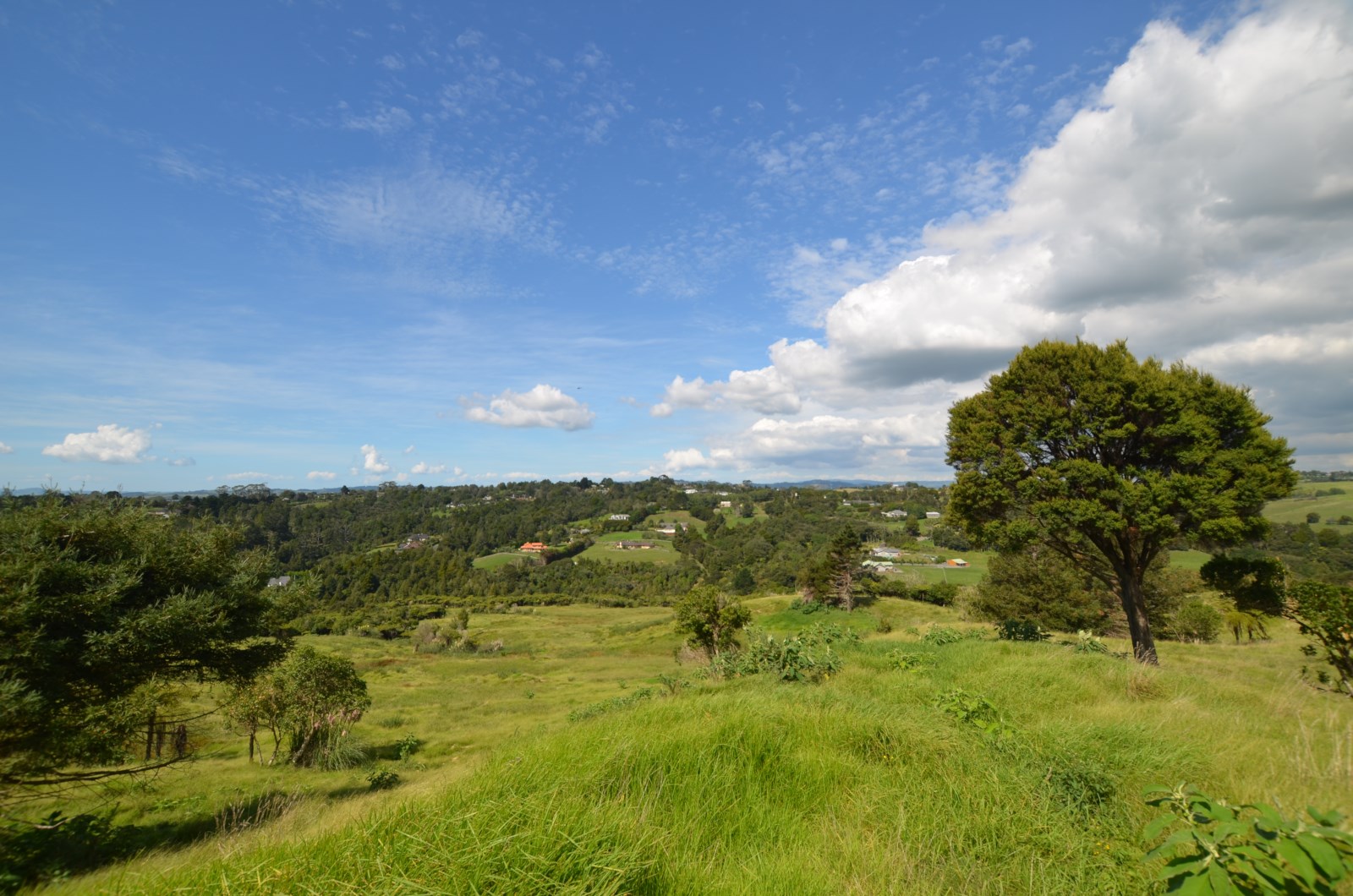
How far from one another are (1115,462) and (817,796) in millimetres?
15296

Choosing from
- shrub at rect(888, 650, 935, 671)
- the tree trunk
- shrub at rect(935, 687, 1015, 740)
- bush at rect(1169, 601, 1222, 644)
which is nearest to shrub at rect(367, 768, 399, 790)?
shrub at rect(888, 650, 935, 671)

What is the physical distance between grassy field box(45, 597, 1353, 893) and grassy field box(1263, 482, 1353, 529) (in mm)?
117293

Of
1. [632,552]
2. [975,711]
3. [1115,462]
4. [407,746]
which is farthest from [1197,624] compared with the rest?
[632,552]

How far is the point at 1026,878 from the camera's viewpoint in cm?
361

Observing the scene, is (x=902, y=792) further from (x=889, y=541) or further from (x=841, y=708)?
(x=889, y=541)

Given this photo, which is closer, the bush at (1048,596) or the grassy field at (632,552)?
the bush at (1048,596)

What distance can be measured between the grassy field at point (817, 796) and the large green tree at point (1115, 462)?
17.4ft

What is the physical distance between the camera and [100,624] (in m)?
8.26

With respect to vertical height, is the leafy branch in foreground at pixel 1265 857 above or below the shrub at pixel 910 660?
above

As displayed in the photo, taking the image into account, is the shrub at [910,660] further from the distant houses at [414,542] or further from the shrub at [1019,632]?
the distant houses at [414,542]

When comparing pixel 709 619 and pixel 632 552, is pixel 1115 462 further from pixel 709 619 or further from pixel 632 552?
pixel 632 552

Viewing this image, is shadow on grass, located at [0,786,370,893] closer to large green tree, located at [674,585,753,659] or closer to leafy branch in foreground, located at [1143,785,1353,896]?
leafy branch in foreground, located at [1143,785,1353,896]

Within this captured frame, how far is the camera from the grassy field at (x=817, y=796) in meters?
2.91

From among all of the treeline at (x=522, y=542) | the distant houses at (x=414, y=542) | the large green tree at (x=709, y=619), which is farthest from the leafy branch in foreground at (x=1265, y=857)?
the distant houses at (x=414, y=542)
